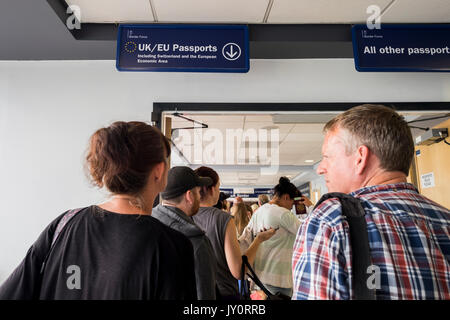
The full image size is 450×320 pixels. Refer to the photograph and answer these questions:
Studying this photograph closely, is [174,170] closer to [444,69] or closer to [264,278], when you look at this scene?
[264,278]

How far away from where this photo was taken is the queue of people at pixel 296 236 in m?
0.73

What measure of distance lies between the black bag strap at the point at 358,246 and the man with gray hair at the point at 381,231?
13 mm

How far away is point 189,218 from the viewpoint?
1.47 metres

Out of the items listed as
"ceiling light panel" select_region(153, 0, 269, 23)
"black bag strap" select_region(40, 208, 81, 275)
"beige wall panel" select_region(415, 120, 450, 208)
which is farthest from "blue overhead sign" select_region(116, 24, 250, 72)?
"beige wall panel" select_region(415, 120, 450, 208)

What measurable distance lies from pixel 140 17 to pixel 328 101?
166 cm

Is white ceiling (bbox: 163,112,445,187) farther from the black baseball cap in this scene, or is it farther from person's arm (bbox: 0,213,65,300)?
person's arm (bbox: 0,213,65,300)

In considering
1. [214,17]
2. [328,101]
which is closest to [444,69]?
[328,101]

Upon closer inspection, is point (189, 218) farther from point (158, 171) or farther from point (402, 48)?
point (402, 48)

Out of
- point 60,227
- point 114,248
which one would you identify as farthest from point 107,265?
point 60,227

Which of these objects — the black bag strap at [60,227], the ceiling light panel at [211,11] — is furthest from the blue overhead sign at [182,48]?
the black bag strap at [60,227]

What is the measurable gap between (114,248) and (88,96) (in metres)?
2.16

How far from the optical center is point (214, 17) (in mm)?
2412

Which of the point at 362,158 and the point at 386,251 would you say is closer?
the point at 386,251

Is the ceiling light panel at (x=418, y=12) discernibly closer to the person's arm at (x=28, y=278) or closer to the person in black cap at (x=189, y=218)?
the person in black cap at (x=189, y=218)
